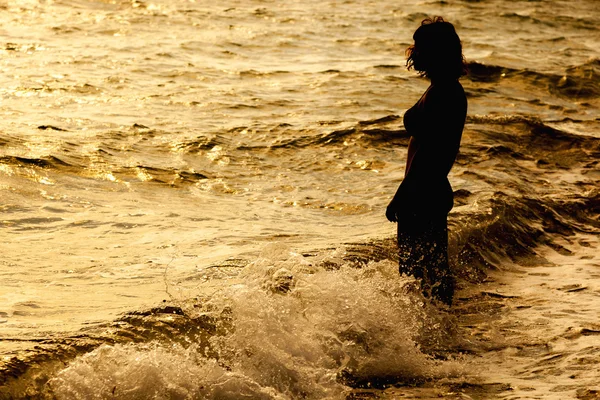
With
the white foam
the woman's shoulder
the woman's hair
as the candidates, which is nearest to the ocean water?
the white foam

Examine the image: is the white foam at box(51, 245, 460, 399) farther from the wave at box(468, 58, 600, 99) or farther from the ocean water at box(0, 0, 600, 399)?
the wave at box(468, 58, 600, 99)

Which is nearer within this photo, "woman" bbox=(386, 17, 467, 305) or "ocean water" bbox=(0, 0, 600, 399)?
"ocean water" bbox=(0, 0, 600, 399)

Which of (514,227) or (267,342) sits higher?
(267,342)

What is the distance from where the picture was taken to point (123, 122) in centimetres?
1120

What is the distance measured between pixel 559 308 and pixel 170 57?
9.80 metres

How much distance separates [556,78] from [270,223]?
841cm

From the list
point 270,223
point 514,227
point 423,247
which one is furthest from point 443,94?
point 514,227

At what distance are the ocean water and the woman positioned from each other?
1.23 ft

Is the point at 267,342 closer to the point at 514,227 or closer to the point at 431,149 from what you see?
the point at 431,149

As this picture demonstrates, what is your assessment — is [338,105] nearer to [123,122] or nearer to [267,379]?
[123,122]

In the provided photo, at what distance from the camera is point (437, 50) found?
17.8 feet

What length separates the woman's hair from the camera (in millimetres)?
5371

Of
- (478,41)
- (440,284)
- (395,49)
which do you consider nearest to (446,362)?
(440,284)

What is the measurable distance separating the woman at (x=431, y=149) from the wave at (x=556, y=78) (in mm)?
9293
